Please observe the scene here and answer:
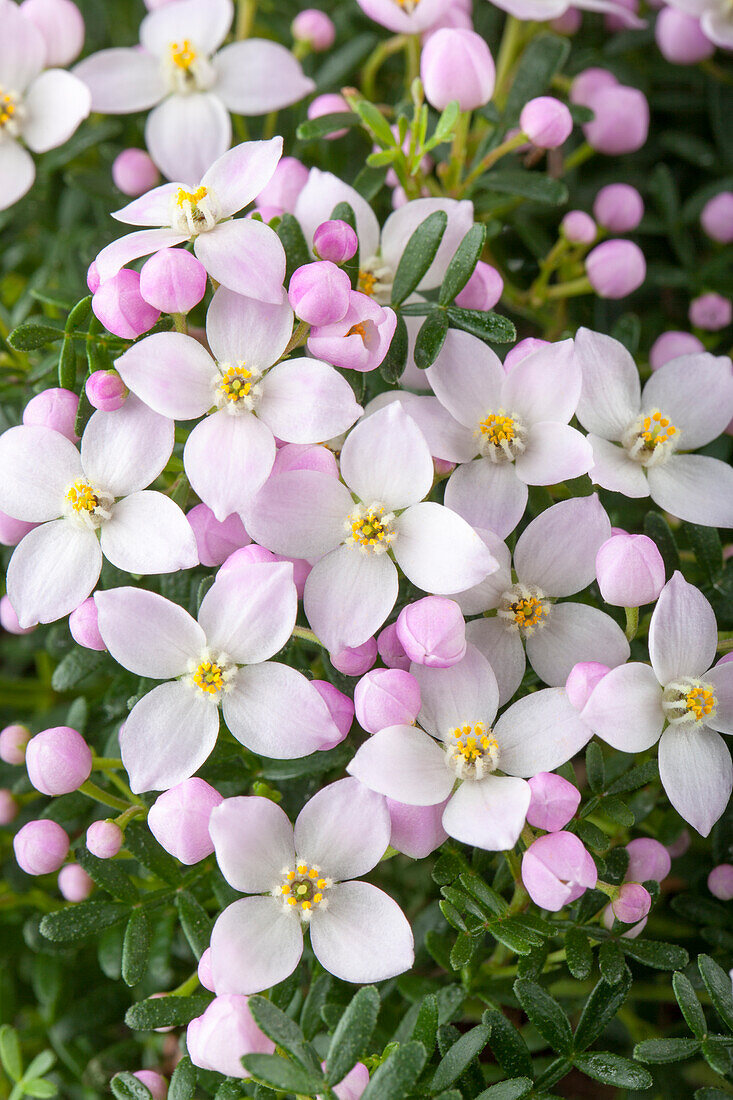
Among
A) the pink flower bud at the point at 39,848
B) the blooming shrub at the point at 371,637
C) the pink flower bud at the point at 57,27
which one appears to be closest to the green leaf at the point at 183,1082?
the blooming shrub at the point at 371,637

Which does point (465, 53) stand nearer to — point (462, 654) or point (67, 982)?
point (462, 654)

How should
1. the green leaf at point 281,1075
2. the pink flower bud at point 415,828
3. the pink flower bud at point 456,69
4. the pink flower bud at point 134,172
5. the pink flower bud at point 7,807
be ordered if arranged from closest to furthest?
the green leaf at point 281,1075 → the pink flower bud at point 415,828 → the pink flower bud at point 456,69 → the pink flower bud at point 7,807 → the pink flower bud at point 134,172

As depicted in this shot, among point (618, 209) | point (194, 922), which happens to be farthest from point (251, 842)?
point (618, 209)

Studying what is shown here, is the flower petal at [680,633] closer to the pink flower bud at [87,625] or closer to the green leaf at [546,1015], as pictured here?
the green leaf at [546,1015]

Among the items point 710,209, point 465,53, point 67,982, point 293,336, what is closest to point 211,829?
point 293,336

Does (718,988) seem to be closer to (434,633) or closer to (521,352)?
(434,633)
